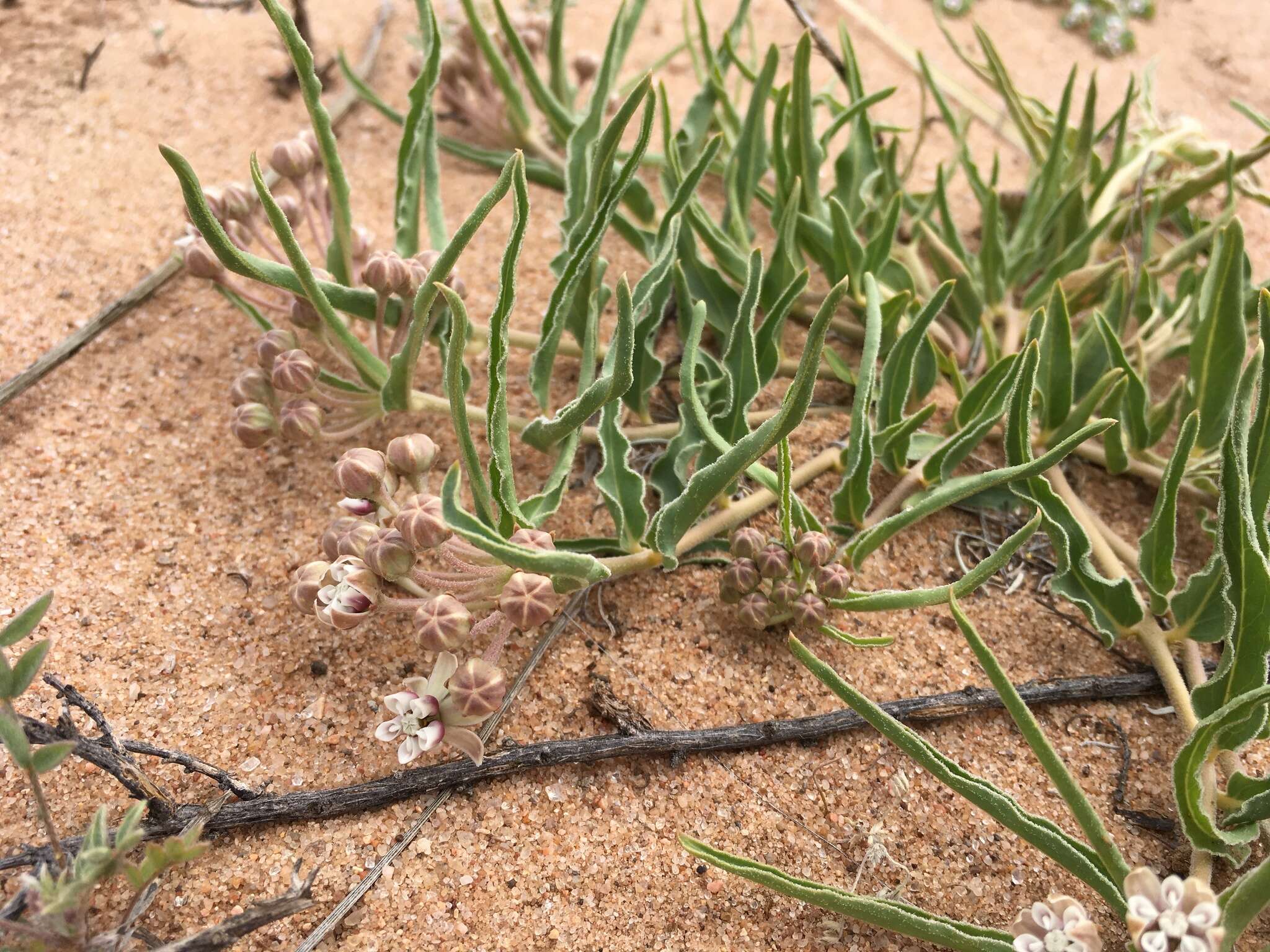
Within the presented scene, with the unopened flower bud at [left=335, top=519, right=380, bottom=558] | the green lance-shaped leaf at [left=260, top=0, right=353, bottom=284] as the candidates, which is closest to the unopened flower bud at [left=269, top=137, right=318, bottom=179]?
the green lance-shaped leaf at [left=260, top=0, right=353, bottom=284]

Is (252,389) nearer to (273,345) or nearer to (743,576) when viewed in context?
(273,345)

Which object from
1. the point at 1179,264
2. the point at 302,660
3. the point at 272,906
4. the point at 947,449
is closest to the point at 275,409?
the point at 302,660

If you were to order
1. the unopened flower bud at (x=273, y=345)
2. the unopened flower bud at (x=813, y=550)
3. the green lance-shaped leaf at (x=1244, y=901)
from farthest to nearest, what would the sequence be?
1. the unopened flower bud at (x=273, y=345)
2. the unopened flower bud at (x=813, y=550)
3. the green lance-shaped leaf at (x=1244, y=901)

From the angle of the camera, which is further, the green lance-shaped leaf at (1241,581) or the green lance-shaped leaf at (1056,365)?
the green lance-shaped leaf at (1056,365)

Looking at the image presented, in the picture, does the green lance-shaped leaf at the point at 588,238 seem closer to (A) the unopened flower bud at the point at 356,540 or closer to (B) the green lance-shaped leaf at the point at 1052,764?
(A) the unopened flower bud at the point at 356,540

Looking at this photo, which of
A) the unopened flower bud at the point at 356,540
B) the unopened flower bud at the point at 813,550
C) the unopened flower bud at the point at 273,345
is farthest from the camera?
the unopened flower bud at the point at 273,345

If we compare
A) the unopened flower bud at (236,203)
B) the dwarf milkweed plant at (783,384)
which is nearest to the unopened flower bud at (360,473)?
the dwarf milkweed plant at (783,384)
